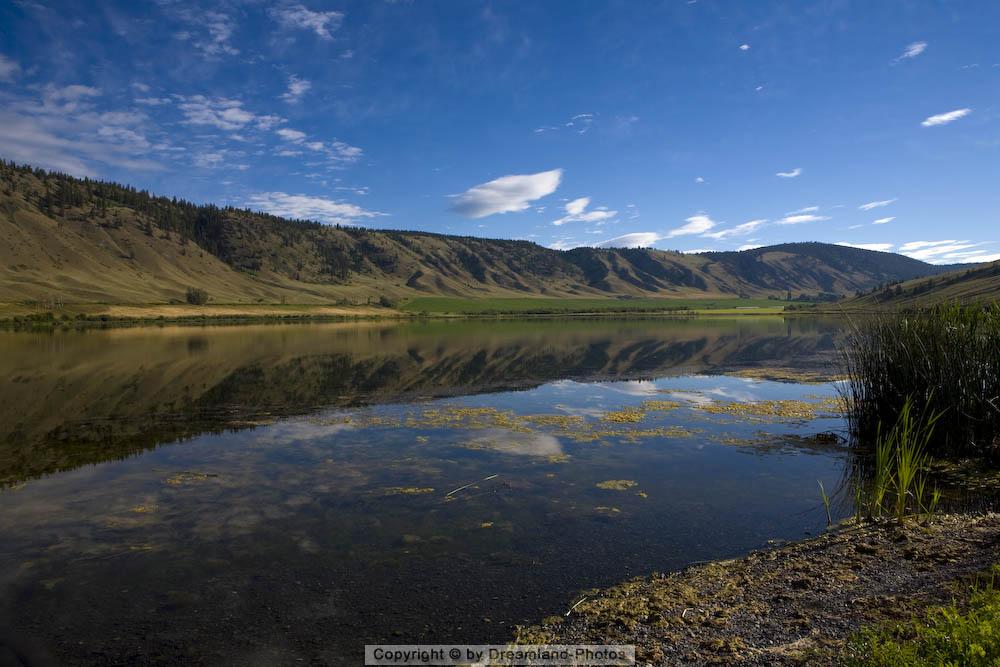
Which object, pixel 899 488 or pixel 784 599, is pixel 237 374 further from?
pixel 784 599

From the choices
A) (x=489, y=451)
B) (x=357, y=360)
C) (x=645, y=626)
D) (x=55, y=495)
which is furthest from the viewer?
(x=357, y=360)

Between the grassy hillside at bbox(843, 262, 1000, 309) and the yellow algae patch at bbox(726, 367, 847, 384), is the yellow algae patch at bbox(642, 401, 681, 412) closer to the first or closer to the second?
the yellow algae patch at bbox(726, 367, 847, 384)

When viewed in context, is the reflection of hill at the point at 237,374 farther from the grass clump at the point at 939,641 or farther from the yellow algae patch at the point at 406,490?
the grass clump at the point at 939,641

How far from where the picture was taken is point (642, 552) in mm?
11391

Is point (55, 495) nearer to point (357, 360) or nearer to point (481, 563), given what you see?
point (481, 563)

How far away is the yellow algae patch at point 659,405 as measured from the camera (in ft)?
91.3

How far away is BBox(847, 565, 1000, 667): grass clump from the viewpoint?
18.8 ft

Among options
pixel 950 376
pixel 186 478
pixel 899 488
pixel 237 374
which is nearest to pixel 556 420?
pixel 950 376

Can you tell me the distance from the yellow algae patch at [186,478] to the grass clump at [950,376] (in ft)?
64.8

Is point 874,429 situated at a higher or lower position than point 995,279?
lower

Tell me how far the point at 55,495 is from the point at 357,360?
36.6 metres

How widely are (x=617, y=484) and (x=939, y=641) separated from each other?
9.86 m

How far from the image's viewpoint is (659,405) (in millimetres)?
28922

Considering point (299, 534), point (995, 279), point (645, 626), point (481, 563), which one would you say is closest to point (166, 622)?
point (299, 534)
